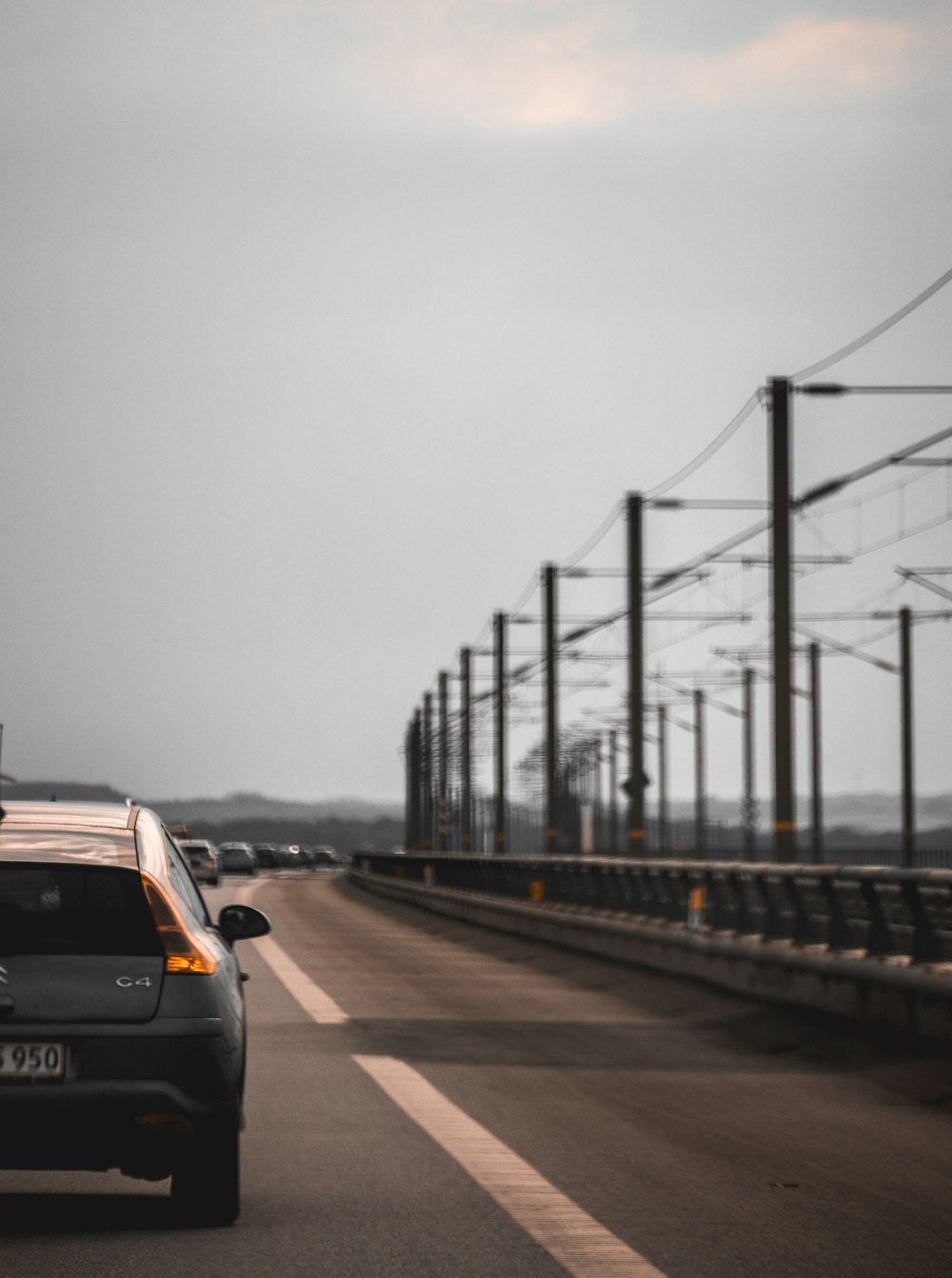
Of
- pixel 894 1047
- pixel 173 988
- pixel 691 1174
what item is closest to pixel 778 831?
pixel 894 1047

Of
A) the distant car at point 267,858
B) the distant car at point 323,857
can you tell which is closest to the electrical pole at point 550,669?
the distant car at point 267,858

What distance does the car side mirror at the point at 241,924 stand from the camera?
9172 mm

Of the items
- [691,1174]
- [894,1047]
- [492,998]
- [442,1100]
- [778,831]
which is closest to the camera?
[691,1174]

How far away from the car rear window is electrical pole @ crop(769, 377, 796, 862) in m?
20.1

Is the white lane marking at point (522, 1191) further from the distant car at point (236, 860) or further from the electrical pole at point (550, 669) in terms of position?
the distant car at point (236, 860)

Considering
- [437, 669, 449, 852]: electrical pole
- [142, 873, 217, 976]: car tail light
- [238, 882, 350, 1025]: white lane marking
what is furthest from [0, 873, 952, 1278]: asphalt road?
[437, 669, 449, 852]: electrical pole

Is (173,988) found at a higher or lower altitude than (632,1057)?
higher

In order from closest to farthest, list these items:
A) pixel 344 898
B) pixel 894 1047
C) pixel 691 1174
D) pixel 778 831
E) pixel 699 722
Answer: pixel 691 1174, pixel 894 1047, pixel 778 831, pixel 344 898, pixel 699 722

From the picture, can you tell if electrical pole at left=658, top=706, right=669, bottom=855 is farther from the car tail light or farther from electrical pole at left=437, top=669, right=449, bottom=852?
the car tail light

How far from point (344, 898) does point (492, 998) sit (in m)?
42.2

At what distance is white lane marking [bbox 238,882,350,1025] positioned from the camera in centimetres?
1803

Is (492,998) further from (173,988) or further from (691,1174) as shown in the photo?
(173,988)

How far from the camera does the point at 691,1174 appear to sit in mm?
9398

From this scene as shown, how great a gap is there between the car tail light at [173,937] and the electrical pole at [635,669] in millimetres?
33944
